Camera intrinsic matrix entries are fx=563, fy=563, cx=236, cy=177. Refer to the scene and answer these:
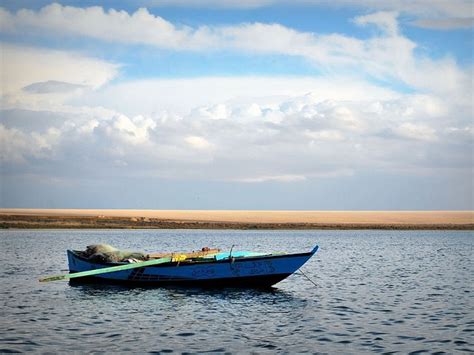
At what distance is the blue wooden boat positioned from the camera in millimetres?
28036

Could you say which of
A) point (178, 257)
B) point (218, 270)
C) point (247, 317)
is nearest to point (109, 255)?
point (178, 257)

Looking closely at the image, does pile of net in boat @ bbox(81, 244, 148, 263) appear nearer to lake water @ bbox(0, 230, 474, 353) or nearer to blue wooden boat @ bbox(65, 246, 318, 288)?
blue wooden boat @ bbox(65, 246, 318, 288)

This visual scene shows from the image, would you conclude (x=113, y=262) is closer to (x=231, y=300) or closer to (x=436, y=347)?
(x=231, y=300)

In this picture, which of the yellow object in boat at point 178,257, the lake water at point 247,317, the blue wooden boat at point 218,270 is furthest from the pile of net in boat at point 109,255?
the yellow object in boat at point 178,257

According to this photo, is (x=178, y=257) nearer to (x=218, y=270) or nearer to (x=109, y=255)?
(x=218, y=270)

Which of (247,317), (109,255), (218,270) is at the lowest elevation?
(247,317)

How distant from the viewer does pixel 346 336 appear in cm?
1850

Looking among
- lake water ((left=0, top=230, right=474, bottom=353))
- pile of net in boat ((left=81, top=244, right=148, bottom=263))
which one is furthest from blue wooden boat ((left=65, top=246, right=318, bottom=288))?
lake water ((left=0, top=230, right=474, bottom=353))

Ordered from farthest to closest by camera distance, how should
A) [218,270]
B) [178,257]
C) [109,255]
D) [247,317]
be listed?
[109,255]
[178,257]
[218,270]
[247,317]

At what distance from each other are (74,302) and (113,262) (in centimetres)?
505

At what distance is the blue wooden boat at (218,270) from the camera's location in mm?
28036

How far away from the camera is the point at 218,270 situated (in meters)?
28.6

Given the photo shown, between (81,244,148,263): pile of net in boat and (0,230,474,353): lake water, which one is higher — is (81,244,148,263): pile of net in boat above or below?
above

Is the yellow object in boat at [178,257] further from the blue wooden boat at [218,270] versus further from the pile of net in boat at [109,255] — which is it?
the pile of net in boat at [109,255]
